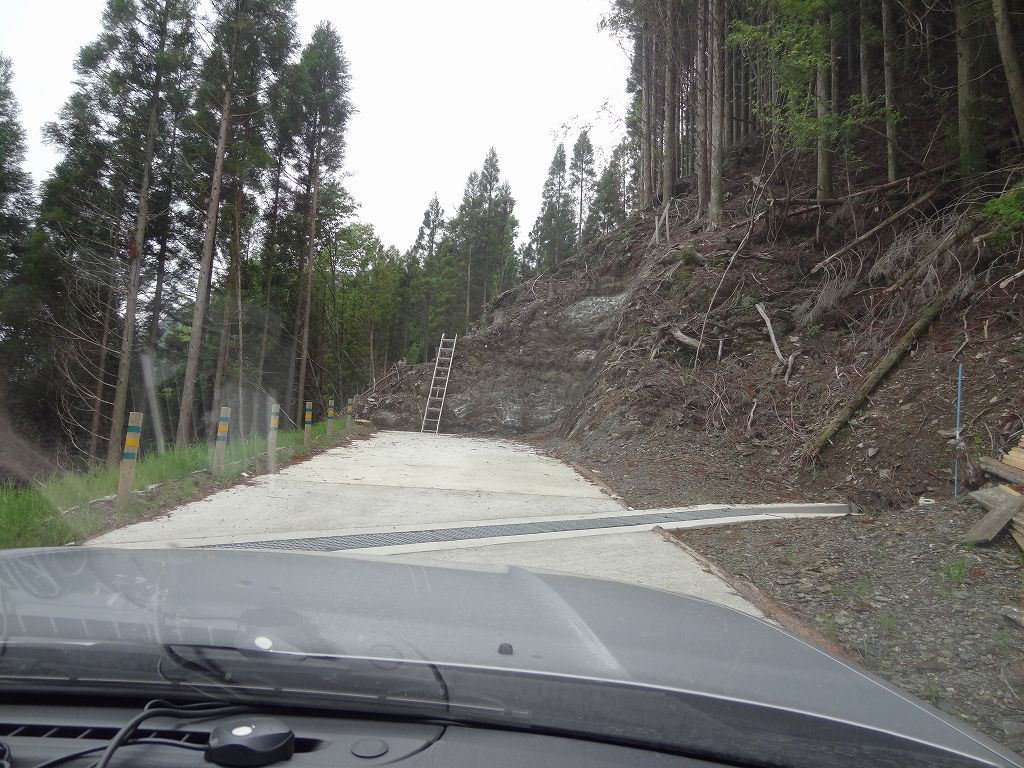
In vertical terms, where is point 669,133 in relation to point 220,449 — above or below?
above

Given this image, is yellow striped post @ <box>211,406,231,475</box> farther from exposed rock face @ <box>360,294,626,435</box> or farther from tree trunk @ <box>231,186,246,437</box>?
tree trunk @ <box>231,186,246,437</box>

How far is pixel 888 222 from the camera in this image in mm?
15055

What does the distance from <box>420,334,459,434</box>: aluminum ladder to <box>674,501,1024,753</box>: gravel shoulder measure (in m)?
16.8

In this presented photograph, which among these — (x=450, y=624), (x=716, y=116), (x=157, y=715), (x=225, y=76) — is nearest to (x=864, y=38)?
(x=716, y=116)

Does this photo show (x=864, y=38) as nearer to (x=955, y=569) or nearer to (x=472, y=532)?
(x=955, y=569)

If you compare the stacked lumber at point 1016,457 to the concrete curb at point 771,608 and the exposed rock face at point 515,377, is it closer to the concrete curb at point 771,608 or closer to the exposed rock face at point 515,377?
the concrete curb at point 771,608

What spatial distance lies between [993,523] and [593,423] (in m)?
10.8

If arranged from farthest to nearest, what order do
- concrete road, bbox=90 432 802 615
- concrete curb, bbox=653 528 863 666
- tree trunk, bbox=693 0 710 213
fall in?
1. tree trunk, bbox=693 0 710 213
2. concrete road, bbox=90 432 802 615
3. concrete curb, bbox=653 528 863 666

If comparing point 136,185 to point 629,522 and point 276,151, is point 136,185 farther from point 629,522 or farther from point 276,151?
point 629,522

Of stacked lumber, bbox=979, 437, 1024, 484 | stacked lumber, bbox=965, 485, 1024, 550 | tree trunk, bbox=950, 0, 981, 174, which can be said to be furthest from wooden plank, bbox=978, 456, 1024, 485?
tree trunk, bbox=950, 0, 981, 174

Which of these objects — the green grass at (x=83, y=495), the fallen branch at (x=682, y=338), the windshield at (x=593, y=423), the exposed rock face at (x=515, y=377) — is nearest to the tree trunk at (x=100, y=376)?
the windshield at (x=593, y=423)

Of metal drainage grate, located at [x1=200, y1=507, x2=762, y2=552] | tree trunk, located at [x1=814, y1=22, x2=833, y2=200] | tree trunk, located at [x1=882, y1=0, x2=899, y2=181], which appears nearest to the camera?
metal drainage grate, located at [x1=200, y1=507, x2=762, y2=552]

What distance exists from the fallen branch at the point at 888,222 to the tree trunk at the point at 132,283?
2039 centimetres

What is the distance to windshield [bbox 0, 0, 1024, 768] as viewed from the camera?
1938mm
